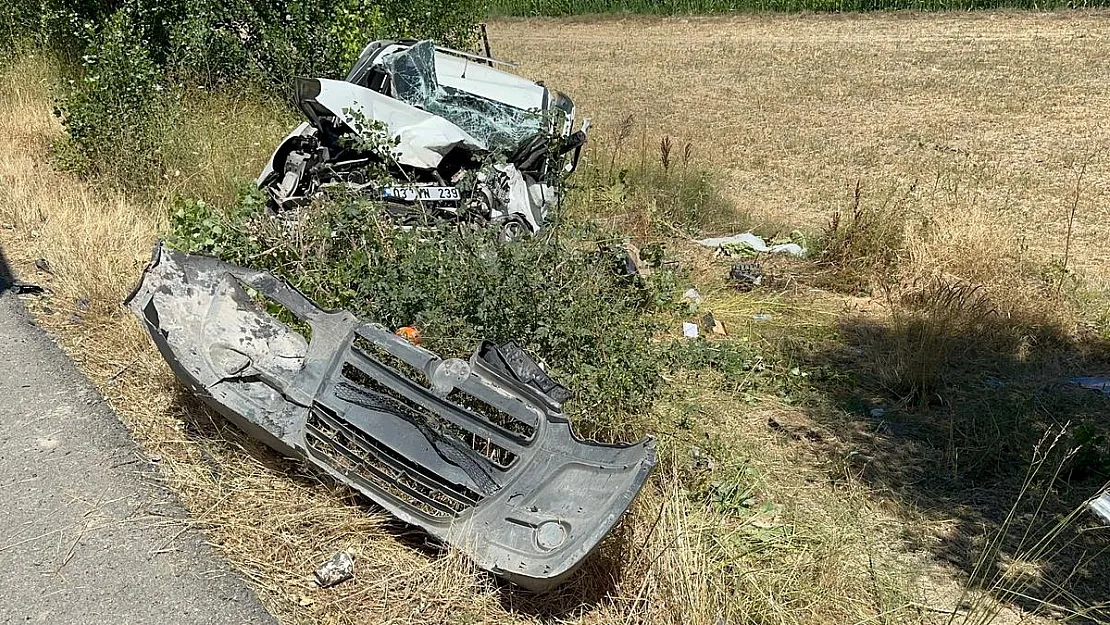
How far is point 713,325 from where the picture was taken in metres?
6.47

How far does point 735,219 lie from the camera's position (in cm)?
870

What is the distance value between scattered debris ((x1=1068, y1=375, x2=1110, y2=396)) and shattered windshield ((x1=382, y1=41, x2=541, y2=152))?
13.1 ft

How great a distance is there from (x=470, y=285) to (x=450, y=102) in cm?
314

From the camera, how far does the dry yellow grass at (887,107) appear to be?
9.02 metres

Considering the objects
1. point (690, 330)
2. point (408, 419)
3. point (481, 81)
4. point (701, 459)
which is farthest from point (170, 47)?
point (701, 459)

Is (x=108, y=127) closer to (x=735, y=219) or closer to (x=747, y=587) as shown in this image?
(x=735, y=219)

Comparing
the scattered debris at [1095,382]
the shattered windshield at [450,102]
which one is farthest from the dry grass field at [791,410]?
the shattered windshield at [450,102]

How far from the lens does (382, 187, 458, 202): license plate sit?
6195 millimetres

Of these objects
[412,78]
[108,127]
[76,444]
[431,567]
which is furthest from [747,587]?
[108,127]

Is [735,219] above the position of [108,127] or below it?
below

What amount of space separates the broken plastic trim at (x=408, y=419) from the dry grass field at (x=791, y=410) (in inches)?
Result: 6.9

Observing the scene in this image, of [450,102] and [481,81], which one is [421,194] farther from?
[481,81]

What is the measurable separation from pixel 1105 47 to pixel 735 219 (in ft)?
44.6

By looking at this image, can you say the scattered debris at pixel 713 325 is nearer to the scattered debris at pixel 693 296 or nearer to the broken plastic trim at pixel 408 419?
the scattered debris at pixel 693 296
